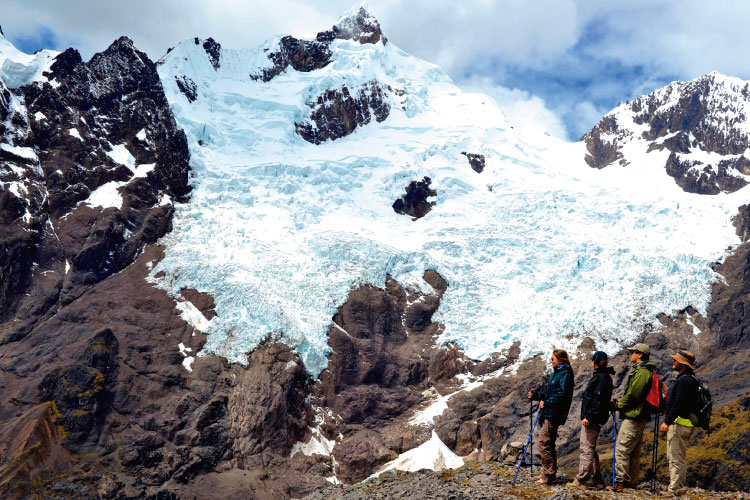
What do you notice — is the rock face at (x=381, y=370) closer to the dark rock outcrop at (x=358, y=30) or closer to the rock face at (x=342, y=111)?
the rock face at (x=342, y=111)

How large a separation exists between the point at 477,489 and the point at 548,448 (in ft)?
9.88

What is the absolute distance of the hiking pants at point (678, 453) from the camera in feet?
66.3

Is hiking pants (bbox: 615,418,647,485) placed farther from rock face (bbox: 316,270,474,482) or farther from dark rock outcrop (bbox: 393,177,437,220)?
dark rock outcrop (bbox: 393,177,437,220)

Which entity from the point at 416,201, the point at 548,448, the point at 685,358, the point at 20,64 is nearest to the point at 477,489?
the point at 548,448

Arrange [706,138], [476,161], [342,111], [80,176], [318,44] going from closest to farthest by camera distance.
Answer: [80,176] → [476,161] → [342,111] → [706,138] → [318,44]

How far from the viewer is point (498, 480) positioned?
24109 mm

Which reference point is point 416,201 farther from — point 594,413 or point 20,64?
point 594,413

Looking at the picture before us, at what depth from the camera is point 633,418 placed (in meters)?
20.2

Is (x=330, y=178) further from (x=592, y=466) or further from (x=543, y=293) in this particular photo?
(x=592, y=466)

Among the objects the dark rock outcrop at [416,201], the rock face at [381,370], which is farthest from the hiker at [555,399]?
the dark rock outcrop at [416,201]

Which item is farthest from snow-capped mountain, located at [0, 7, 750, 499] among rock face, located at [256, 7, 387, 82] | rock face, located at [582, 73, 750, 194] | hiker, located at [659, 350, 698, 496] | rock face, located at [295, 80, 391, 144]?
hiker, located at [659, 350, 698, 496]

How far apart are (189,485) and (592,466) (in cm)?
8216

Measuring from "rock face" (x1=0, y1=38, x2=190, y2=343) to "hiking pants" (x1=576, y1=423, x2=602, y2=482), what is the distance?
109 m

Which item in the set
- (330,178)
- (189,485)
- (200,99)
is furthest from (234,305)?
(200,99)
